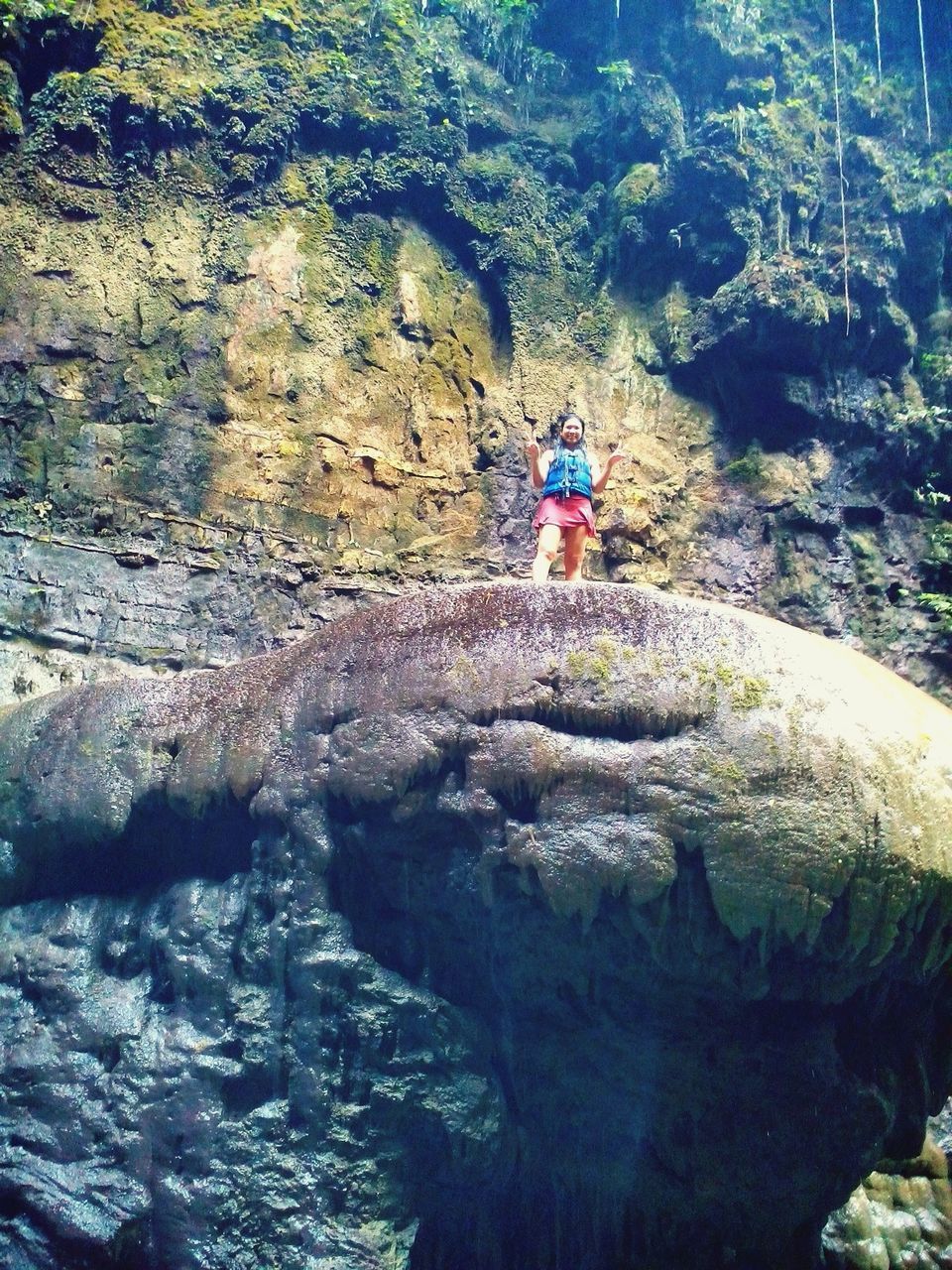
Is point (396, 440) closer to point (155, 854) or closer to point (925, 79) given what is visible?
point (155, 854)

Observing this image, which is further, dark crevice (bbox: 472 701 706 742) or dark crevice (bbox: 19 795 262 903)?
dark crevice (bbox: 19 795 262 903)

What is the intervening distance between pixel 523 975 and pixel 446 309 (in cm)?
638

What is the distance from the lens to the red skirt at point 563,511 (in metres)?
5.97

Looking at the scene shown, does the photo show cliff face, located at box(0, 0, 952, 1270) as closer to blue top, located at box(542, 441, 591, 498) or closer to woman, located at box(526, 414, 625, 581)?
woman, located at box(526, 414, 625, 581)

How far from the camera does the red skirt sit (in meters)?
5.97

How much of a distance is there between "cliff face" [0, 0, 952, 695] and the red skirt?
2292 millimetres

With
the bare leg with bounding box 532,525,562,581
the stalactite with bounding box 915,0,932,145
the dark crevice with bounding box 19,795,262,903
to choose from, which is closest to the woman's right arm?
the bare leg with bounding box 532,525,562,581

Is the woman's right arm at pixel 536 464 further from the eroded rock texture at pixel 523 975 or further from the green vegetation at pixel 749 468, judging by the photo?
the green vegetation at pixel 749 468

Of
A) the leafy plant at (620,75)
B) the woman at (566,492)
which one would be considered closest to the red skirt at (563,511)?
the woman at (566,492)

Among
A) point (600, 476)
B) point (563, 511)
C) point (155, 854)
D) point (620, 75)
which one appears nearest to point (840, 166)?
point (620, 75)

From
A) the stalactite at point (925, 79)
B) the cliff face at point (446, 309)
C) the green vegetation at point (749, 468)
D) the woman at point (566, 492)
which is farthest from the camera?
the stalactite at point (925, 79)

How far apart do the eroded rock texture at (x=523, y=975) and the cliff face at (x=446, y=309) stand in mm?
2582

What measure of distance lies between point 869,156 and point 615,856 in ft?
27.5

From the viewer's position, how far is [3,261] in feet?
25.5
